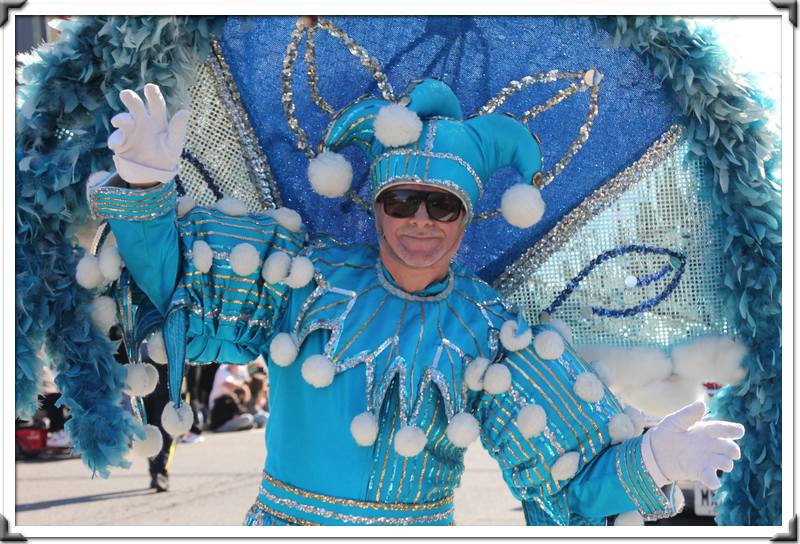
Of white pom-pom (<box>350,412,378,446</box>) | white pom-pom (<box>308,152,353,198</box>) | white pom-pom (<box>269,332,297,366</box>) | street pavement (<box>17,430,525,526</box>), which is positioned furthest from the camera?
street pavement (<box>17,430,525,526</box>)

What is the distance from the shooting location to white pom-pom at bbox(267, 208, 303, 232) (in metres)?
2.95

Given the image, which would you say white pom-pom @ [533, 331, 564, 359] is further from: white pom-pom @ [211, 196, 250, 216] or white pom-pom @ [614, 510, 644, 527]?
white pom-pom @ [211, 196, 250, 216]

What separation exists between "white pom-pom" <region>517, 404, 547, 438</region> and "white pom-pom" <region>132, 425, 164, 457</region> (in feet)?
3.19

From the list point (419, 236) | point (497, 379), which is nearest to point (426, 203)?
point (419, 236)

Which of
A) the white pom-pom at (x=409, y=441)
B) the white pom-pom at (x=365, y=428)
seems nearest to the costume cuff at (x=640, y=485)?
the white pom-pom at (x=409, y=441)

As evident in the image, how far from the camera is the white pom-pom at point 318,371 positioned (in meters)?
2.73

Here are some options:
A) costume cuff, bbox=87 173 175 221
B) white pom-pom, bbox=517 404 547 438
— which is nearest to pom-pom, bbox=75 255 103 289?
costume cuff, bbox=87 173 175 221

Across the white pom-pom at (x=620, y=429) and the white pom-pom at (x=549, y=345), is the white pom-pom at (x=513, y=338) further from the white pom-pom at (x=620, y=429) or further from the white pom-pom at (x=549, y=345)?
the white pom-pom at (x=620, y=429)

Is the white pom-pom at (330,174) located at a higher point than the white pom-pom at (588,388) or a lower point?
higher

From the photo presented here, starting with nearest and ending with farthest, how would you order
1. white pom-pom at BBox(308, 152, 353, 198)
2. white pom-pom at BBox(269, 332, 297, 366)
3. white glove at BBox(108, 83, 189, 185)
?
1. white glove at BBox(108, 83, 189, 185)
2. white pom-pom at BBox(269, 332, 297, 366)
3. white pom-pom at BBox(308, 152, 353, 198)

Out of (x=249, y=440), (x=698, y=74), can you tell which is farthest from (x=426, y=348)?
(x=249, y=440)

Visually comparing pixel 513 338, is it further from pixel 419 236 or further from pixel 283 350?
pixel 283 350

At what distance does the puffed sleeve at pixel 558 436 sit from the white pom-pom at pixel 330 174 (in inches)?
23.2
